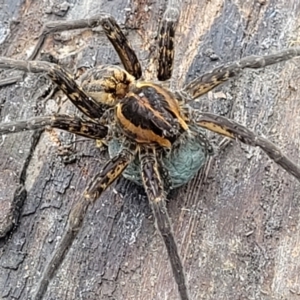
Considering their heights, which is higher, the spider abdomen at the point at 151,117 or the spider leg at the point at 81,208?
the spider abdomen at the point at 151,117

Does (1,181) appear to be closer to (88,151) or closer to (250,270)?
(88,151)

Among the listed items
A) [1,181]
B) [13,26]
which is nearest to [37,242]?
[1,181]

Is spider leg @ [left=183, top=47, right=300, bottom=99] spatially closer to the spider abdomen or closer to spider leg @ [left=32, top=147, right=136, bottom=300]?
the spider abdomen

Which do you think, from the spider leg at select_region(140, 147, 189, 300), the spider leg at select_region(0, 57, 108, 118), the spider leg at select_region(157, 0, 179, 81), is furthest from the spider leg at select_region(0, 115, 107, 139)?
the spider leg at select_region(157, 0, 179, 81)

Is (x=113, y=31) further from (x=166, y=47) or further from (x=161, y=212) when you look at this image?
(x=161, y=212)

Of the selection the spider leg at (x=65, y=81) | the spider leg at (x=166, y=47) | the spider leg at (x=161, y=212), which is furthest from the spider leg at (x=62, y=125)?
the spider leg at (x=166, y=47)

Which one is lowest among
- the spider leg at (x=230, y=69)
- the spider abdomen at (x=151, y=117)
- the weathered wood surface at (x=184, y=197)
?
the weathered wood surface at (x=184, y=197)

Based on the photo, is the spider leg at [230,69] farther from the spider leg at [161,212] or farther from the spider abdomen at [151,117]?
the spider leg at [161,212]
